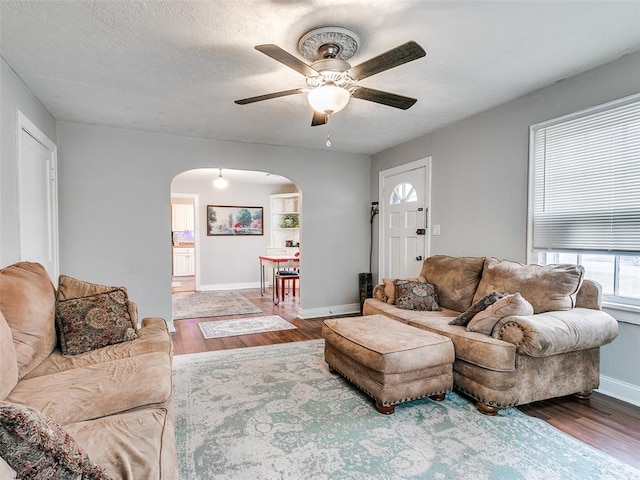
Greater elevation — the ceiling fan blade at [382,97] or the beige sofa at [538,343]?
the ceiling fan blade at [382,97]

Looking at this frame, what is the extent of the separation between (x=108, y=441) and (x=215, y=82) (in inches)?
99.1

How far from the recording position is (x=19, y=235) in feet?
8.27

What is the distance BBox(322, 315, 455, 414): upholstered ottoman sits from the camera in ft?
7.19

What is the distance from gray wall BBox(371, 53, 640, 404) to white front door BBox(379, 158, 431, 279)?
16 cm

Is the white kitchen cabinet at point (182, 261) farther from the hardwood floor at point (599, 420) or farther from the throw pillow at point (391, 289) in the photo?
the throw pillow at point (391, 289)

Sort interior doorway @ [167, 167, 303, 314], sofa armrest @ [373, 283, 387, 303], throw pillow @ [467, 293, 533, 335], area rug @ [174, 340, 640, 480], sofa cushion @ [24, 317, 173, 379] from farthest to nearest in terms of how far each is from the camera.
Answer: interior doorway @ [167, 167, 303, 314]
sofa armrest @ [373, 283, 387, 303]
throw pillow @ [467, 293, 533, 335]
sofa cushion @ [24, 317, 173, 379]
area rug @ [174, 340, 640, 480]

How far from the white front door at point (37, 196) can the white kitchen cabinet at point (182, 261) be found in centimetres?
576

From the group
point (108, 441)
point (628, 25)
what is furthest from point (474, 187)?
point (108, 441)

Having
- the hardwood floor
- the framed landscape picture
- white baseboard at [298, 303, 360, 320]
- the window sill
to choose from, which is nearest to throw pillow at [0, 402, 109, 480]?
the hardwood floor

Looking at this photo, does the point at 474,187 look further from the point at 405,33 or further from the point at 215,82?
the point at 215,82

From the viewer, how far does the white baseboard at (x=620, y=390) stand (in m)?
2.36

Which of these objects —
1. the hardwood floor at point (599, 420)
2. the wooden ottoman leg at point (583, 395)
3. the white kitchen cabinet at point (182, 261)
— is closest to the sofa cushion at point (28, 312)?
the hardwood floor at point (599, 420)

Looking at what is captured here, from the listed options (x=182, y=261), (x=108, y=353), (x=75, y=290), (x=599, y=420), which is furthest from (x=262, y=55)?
(x=182, y=261)

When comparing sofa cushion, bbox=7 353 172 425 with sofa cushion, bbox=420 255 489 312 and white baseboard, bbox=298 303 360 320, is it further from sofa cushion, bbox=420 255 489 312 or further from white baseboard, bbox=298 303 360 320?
white baseboard, bbox=298 303 360 320
